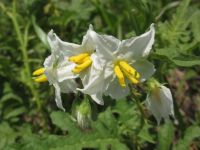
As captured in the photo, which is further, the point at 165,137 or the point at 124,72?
the point at 165,137

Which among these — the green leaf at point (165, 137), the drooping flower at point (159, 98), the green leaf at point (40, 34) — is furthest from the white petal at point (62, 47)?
the green leaf at point (40, 34)

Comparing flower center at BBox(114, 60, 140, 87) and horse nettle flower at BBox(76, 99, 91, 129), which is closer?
flower center at BBox(114, 60, 140, 87)

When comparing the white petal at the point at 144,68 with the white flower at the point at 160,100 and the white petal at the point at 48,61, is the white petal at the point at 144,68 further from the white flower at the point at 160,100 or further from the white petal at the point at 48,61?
the white petal at the point at 48,61

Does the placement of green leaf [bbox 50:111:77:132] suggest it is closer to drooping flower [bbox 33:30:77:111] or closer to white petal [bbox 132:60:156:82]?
drooping flower [bbox 33:30:77:111]

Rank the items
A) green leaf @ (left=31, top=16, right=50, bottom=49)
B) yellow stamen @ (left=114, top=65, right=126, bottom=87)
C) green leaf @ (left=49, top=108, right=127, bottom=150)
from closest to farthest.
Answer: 1. yellow stamen @ (left=114, top=65, right=126, bottom=87)
2. green leaf @ (left=49, top=108, right=127, bottom=150)
3. green leaf @ (left=31, top=16, right=50, bottom=49)

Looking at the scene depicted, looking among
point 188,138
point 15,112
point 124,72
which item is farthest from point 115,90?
point 15,112

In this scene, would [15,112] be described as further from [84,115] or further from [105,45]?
[105,45]

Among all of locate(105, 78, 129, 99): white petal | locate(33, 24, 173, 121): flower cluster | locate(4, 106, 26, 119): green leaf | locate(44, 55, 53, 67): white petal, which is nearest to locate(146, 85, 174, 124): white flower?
locate(33, 24, 173, 121): flower cluster
